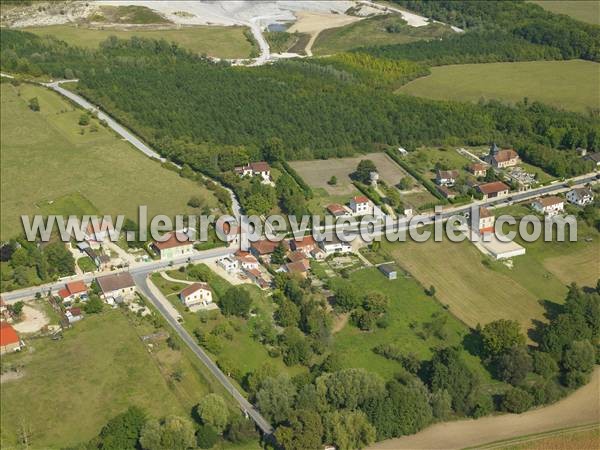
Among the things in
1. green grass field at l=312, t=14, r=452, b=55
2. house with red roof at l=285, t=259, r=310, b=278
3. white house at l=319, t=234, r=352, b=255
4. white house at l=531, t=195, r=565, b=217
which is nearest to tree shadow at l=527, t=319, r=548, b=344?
white house at l=319, t=234, r=352, b=255

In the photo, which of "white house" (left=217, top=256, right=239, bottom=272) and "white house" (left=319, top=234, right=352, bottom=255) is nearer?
"white house" (left=217, top=256, right=239, bottom=272)

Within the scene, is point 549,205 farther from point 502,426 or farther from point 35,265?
point 35,265

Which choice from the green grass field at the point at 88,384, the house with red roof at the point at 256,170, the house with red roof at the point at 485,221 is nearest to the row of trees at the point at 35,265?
the green grass field at the point at 88,384

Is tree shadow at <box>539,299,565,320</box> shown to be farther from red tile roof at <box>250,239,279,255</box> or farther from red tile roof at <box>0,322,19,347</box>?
red tile roof at <box>0,322,19,347</box>

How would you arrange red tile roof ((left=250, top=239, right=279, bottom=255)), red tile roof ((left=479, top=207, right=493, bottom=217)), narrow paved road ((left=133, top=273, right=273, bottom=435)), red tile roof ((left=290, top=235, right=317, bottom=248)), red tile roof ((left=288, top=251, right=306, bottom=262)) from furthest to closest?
red tile roof ((left=479, top=207, right=493, bottom=217)), red tile roof ((left=290, top=235, right=317, bottom=248)), red tile roof ((left=250, top=239, right=279, bottom=255)), red tile roof ((left=288, top=251, right=306, bottom=262)), narrow paved road ((left=133, top=273, right=273, bottom=435))

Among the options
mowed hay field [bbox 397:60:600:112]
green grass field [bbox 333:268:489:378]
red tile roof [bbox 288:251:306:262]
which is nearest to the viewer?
green grass field [bbox 333:268:489:378]

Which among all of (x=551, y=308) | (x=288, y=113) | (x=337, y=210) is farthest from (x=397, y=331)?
(x=288, y=113)

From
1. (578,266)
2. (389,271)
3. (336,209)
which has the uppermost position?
(336,209)
